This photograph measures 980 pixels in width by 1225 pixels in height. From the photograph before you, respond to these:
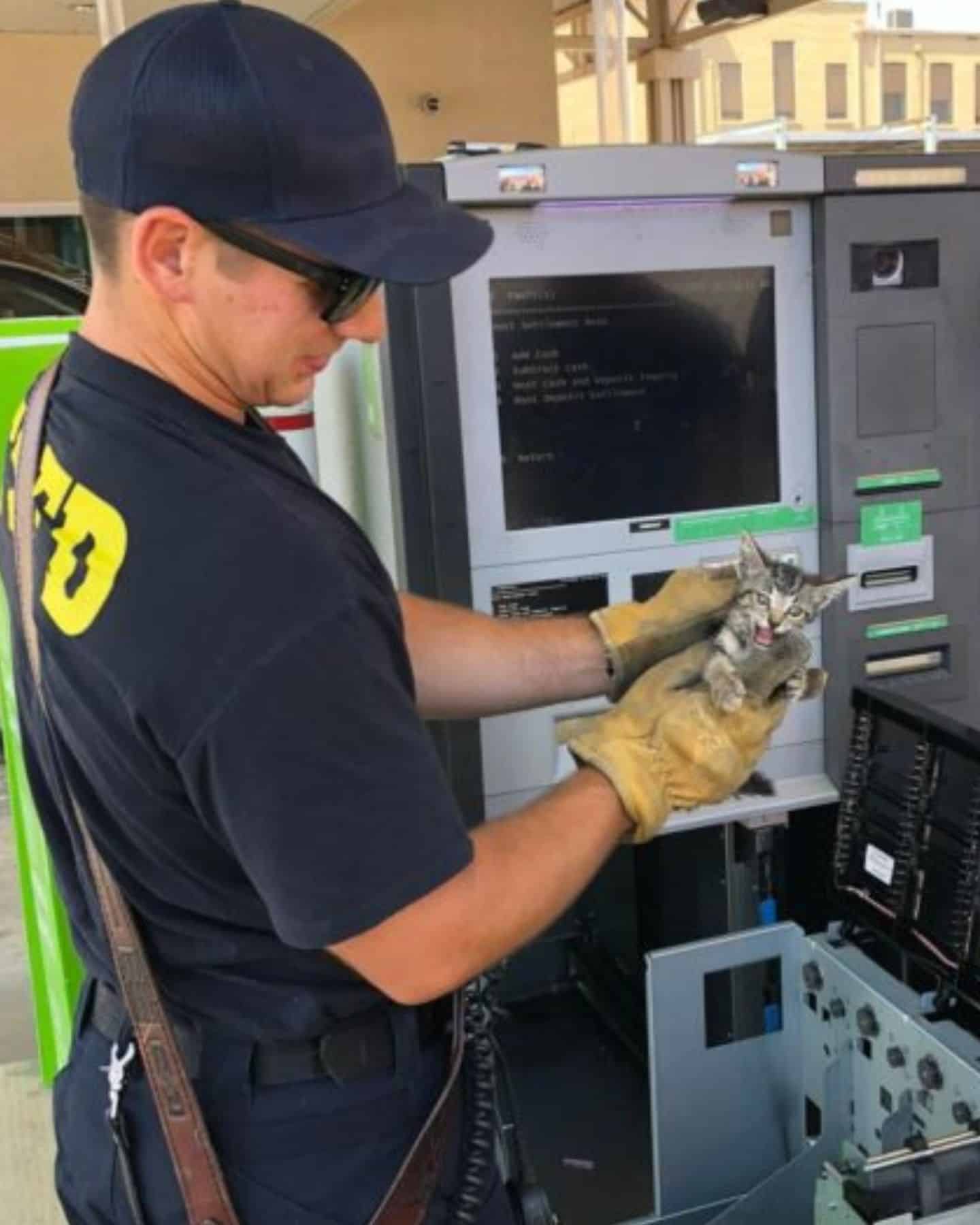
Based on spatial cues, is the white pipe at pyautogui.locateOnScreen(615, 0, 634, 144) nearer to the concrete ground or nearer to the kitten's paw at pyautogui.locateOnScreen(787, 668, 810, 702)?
the concrete ground

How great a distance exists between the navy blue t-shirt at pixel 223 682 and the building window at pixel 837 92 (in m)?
24.6

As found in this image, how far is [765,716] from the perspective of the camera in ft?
4.76

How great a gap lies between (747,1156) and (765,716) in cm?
103

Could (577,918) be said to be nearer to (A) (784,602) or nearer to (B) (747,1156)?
(B) (747,1156)

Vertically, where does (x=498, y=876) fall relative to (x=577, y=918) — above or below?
above

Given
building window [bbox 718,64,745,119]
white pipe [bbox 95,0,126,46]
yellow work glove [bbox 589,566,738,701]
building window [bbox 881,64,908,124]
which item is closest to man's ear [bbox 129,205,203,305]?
yellow work glove [bbox 589,566,738,701]

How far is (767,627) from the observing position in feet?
4.92

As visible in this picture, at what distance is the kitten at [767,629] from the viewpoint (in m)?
1.48

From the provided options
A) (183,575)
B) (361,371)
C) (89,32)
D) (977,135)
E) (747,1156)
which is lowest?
(747,1156)

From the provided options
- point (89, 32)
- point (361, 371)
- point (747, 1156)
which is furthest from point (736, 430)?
point (89, 32)

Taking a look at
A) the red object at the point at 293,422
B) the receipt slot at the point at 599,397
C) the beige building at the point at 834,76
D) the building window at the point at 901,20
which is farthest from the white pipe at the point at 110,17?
the building window at the point at 901,20

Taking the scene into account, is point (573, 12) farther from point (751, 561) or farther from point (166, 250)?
point (166, 250)

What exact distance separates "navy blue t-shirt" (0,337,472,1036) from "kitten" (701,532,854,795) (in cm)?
47

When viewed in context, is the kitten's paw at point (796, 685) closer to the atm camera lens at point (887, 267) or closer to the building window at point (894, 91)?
the atm camera lens at point (887, 267)
